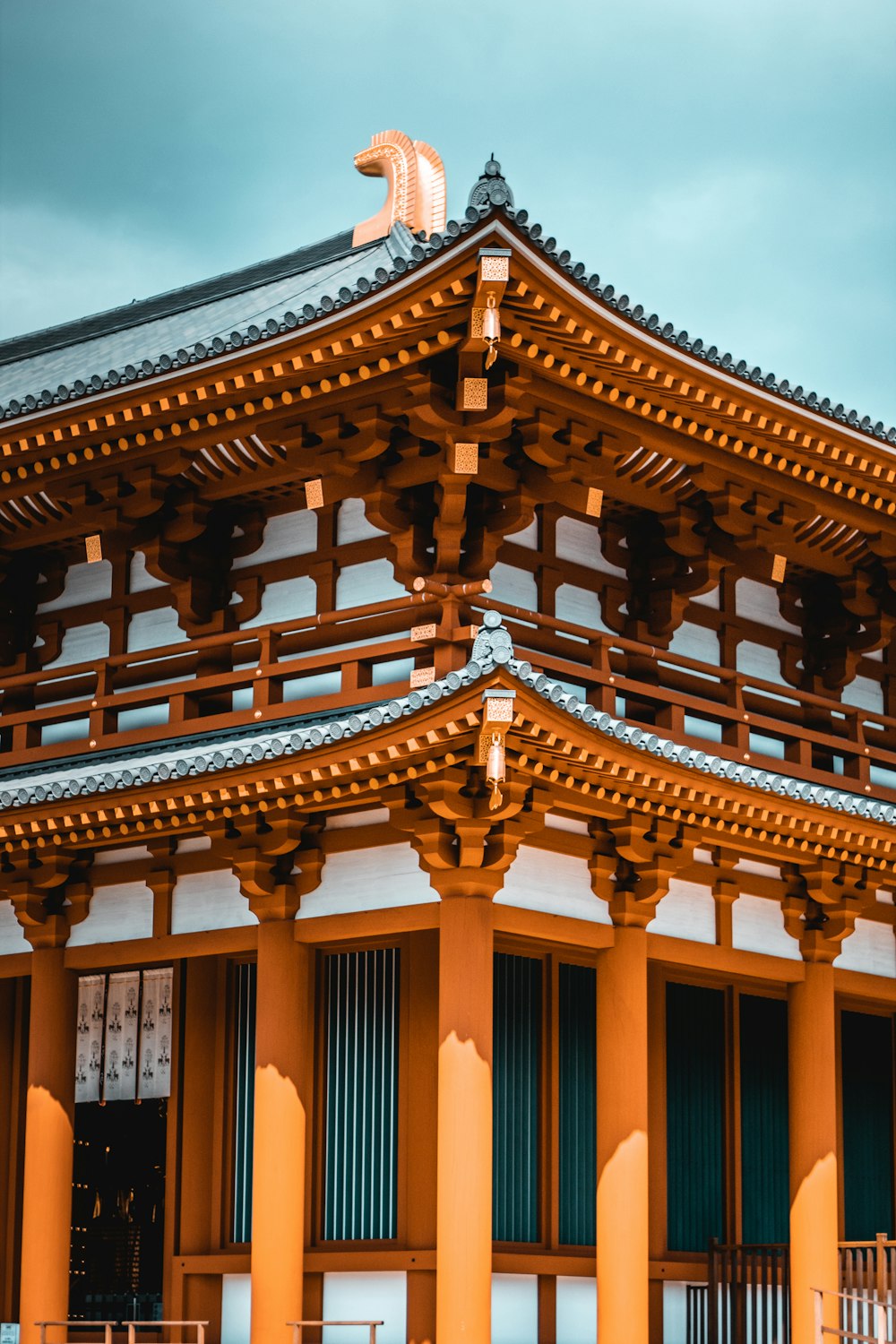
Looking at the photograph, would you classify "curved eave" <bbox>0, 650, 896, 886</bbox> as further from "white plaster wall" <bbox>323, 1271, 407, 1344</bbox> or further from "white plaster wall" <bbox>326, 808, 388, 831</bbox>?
"white plaster wall" <bbox>323, 1271, 407, 1344</bbox>

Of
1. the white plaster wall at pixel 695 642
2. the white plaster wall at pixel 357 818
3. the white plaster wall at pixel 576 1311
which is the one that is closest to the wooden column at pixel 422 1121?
the white plaster wall at pixel 357 818

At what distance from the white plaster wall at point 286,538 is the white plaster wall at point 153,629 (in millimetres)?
801

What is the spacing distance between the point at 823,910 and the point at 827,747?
62.6 inches

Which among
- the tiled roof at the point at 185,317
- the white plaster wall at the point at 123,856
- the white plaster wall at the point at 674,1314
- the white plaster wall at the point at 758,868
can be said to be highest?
the tiled roof at the point at 185,317

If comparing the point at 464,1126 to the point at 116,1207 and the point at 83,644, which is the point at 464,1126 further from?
the point at 83,644

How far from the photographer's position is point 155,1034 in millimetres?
14688

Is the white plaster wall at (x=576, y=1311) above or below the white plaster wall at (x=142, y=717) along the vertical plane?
below

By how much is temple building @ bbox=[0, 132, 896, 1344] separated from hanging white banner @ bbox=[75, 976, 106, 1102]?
0.16ft

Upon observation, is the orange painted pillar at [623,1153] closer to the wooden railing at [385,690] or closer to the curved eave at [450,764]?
the curved eave at [450,764]

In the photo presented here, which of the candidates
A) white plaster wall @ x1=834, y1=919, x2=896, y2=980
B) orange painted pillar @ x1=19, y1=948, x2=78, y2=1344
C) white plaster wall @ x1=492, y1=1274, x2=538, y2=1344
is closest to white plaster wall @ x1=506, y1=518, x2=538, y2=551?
white plaster wall @ x1=834, y1=919, x2=896, y2=980

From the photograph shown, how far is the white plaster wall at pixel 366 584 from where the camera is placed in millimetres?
13828

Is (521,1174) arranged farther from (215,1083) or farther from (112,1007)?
(112,1007)

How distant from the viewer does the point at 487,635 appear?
1122 cm

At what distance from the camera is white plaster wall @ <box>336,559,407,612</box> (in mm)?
13828
